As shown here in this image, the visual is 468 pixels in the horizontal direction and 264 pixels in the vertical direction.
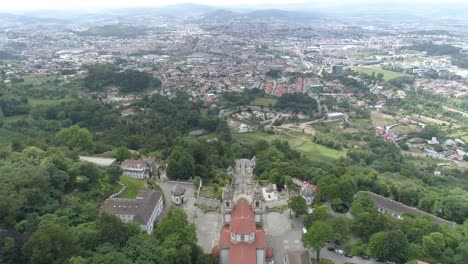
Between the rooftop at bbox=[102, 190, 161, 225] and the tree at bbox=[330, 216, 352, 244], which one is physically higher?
the rooftop at bbox=[102, 190, 161, 225]

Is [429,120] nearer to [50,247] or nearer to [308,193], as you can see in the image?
[308,193]

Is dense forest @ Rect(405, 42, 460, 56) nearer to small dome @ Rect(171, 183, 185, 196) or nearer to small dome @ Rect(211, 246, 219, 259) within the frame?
small dome @ Rect(171, 183, 185, 196)

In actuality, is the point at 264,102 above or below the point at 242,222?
below

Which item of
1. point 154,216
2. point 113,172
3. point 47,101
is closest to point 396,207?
point 154,216

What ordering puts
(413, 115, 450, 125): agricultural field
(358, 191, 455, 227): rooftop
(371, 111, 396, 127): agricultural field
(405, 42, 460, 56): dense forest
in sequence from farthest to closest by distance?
(405, 42, 460, 56): dense forest → (413, 115, 450, 125): agricultural field → (371, 111, 396, 127): agricultural field → (358, 191, 455, 227): rooftop

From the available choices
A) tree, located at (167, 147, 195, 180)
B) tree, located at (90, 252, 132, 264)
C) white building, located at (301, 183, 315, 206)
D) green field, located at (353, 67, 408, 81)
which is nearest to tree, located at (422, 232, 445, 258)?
white building, located at (301, 183, 315, 206)

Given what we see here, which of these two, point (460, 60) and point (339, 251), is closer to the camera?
point (339, 251)

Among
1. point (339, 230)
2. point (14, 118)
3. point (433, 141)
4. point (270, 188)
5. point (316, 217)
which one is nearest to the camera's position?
point (339, 230)
